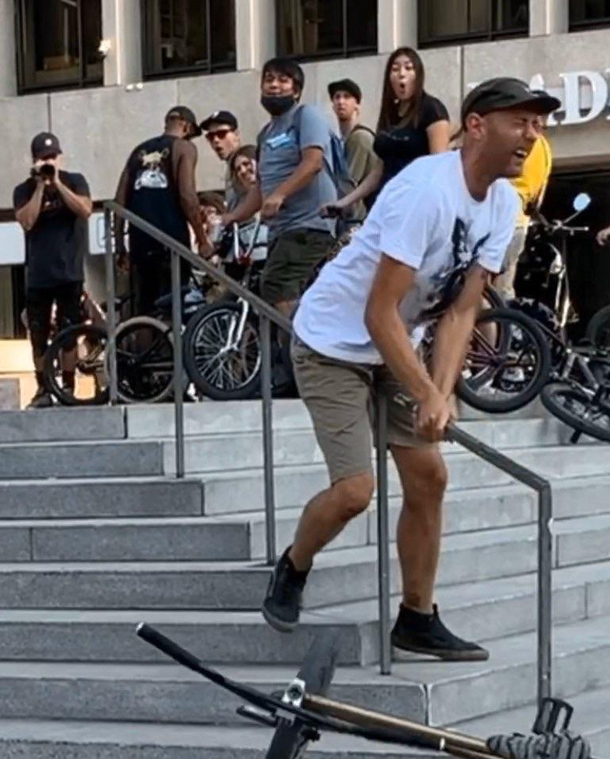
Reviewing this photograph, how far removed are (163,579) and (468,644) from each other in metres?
1.22

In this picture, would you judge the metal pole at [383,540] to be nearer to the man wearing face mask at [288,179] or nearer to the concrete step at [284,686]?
the concrete step at [284,686]

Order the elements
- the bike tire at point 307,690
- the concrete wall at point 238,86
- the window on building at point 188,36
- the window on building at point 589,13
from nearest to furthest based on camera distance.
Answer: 1. the bike tire at point 307,690
2. the concrete wall at point 238,86
3. the window on building at point 589,13
4. the window on building at point 188,36

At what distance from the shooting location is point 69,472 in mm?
6809

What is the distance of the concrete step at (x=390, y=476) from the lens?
6367mm

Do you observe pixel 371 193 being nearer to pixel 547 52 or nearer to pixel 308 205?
pixel 308 205

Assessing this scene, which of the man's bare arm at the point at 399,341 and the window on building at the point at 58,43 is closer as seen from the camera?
the man's bare arm at the point at 399,341

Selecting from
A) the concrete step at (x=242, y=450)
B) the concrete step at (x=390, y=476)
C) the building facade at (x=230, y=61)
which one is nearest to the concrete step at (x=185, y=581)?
the concrete step at (x=390, y=476)

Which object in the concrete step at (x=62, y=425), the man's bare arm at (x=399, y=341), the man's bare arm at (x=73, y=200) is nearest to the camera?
the man's bare arm at (x=399, y=341)

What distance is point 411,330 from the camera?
4992 millimetres

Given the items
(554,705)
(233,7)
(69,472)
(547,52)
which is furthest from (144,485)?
(233,7)

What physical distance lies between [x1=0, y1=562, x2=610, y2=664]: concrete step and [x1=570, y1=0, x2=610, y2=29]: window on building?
11.8m

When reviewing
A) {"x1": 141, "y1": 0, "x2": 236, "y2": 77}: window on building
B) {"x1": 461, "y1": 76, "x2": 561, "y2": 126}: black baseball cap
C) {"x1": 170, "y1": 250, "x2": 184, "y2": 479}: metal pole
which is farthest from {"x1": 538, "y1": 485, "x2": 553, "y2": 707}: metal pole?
{"x1": 141, "y1": 0, "x2": 236, "y2": 77}: window on building

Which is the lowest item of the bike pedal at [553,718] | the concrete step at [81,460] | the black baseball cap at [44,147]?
the concrete step at [81,460]

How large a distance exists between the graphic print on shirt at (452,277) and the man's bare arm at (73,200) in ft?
13.8
